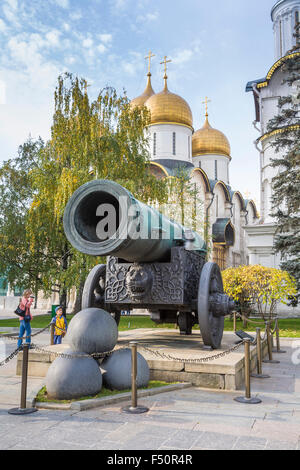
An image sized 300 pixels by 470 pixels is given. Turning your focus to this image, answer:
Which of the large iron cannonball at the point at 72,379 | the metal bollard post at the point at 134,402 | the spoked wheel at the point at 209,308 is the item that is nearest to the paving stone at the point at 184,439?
the metal bollard post at the point at 134,402

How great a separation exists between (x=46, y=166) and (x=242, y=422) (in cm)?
1343

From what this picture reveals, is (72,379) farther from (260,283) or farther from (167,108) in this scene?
(167,108)

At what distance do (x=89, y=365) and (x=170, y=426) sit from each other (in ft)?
4.26

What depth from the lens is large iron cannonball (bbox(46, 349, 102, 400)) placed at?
441 cm

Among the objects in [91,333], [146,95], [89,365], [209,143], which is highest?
[146,95]

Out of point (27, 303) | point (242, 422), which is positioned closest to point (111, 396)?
point (242, 422)

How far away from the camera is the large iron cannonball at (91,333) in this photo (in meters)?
4.88

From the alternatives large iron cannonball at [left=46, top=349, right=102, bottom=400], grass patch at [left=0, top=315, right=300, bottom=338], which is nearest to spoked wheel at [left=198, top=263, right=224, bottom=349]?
large iron cannonball at [left=46, top=349, right=102, bottom=400]

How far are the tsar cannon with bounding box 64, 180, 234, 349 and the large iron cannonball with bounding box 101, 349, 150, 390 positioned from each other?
1.17 meters

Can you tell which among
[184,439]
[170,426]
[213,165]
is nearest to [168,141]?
[213,165]

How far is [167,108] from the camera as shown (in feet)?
106

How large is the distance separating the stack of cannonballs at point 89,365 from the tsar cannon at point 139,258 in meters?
0.86

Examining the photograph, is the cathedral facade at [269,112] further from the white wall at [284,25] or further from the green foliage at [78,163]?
the green foliage at [78,163]

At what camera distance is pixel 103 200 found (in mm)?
5340
